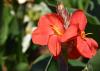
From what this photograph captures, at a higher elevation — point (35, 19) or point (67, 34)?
point (67, 34)

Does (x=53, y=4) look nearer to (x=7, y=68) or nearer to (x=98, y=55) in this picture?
(x=98, y=55)

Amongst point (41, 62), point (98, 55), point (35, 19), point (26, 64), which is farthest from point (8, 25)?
point (98, 55)

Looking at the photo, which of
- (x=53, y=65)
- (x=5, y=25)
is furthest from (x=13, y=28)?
(x=53, y=65)

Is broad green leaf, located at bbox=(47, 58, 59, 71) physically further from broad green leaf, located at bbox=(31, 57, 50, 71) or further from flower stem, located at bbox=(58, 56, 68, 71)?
broad green leaf, located at bbox=(31, 57, 50, 71)

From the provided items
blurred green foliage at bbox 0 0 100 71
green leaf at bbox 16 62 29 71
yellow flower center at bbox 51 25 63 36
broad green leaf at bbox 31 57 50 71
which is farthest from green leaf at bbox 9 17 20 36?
yellow flower center at bbox 51 25 63 36

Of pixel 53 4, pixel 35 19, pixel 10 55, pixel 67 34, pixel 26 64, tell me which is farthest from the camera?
pixel 35 19

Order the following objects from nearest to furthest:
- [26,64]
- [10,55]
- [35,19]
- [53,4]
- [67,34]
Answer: [67,34] < [53,4] < [26,64] < [10,55] < [35,19]

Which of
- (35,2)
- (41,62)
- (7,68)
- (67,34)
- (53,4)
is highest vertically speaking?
(67,34)

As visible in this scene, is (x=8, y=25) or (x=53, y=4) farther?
(x=8, y=25)
